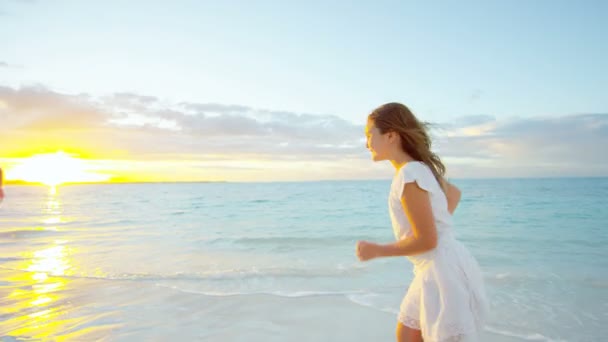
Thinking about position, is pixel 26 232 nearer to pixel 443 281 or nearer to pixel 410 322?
pixel 410 322

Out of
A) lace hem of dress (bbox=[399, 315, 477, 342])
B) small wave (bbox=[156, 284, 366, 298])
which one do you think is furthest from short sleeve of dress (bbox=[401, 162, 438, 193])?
small wave (bbox=[156, 284, 366, 298])

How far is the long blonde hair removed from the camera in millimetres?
2373

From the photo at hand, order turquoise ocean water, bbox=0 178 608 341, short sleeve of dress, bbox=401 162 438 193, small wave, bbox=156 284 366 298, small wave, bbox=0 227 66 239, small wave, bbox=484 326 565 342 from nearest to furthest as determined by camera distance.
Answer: short sleeve of dress, bbox=401 162 438 193 → small wave, bbox=484 326 565 342 → turquoise ocean water, bbox=0 178 608 341 → small wave, bbox=156 284 366 298 → small wave, bbox=0 227 66 239

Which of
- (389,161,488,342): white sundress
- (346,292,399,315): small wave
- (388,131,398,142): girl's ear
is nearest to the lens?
(389,161,488,342): white sundress

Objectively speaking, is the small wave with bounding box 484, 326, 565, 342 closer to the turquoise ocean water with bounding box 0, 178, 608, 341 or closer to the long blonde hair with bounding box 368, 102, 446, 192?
the turquoise ocean water with bounding box 0, 178, 608, 341

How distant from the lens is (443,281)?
7.56 ft

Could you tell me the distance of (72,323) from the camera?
18.7 feet

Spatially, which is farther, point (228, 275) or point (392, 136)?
point (228, 275)

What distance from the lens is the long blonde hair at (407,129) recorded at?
7.79 feet

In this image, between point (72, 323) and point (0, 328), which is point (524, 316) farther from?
point (0, 328)

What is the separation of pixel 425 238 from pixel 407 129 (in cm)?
60

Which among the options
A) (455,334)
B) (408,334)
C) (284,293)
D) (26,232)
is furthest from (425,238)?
(26,232)

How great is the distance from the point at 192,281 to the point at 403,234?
686 cm

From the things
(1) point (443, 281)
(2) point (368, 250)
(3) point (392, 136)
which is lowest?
(1) point (443, 281)
